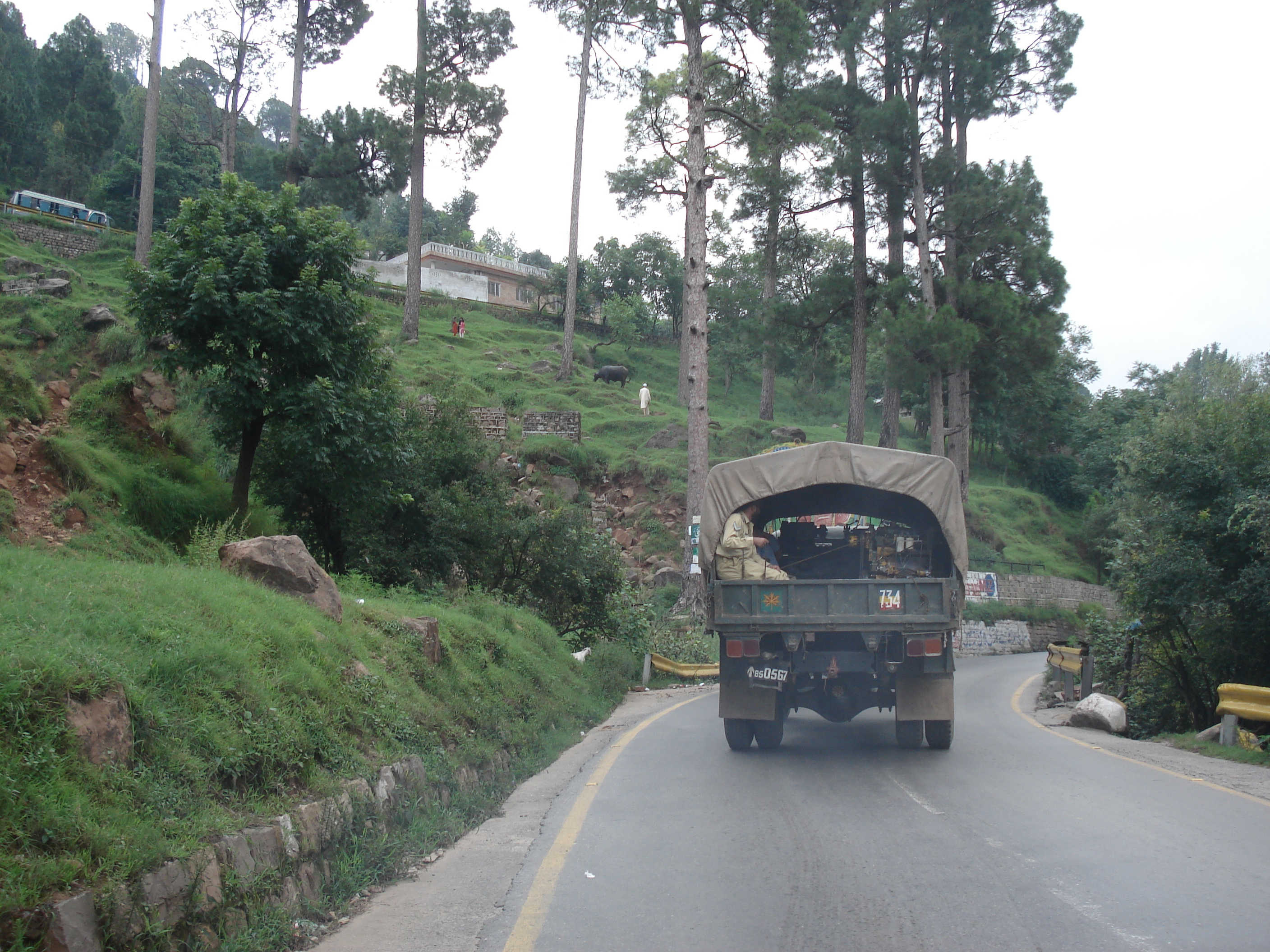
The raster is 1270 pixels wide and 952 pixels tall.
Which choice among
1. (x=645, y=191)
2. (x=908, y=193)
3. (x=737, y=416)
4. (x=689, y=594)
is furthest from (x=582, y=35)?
(x=737, y=416)

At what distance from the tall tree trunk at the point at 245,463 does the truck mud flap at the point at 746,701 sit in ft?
25.6

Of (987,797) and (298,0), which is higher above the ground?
(298,0)

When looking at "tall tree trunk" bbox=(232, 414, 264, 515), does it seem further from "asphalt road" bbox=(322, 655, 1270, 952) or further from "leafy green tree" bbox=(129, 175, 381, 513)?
"asphalt road" bbox=(322, 655, 1270, 952)

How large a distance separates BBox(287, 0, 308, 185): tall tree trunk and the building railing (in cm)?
1880

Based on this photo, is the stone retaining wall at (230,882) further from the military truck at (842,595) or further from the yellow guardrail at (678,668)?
the yellow guardrail at (678,668)

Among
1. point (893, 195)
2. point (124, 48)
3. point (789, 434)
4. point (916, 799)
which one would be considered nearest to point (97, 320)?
point (916, 799)

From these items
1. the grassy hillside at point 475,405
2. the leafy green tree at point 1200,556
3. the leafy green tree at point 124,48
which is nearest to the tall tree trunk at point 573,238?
the grassy hillside at point 475,405

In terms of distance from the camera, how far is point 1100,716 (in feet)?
44.6

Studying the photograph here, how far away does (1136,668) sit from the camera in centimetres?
1702

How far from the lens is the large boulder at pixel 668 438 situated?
35.7m

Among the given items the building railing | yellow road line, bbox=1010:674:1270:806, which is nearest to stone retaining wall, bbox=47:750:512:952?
yellow road line, bbox=1010:674:1270:806

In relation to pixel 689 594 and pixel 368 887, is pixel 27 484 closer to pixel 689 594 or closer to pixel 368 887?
pixel 368 887

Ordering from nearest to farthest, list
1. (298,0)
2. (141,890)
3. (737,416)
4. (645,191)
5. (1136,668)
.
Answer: (141,890) < (1136,668) < (645,191) < (298,0) < (737,416)

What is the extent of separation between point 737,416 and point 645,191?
2367cm
